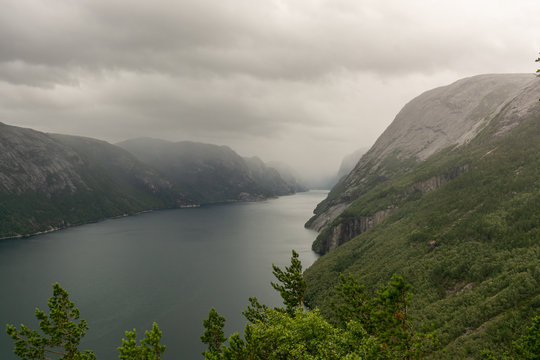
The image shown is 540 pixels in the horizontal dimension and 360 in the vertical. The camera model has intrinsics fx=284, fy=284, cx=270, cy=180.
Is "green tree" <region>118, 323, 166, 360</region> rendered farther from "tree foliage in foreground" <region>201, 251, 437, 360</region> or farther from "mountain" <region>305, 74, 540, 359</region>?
"mountain" <region>305, 74, 540, 359</region>

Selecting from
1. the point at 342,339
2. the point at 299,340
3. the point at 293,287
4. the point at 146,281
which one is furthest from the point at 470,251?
the point at 146,281

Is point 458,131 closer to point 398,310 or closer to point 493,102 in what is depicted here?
point 493,102

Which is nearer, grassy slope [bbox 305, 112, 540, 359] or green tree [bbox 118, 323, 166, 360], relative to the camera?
green tree [bbox 118, 323, 166, 360]

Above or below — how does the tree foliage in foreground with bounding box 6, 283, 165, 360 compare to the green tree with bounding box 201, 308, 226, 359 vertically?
above

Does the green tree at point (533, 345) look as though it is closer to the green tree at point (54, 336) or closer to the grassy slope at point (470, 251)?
the grassy slope at point (470, 251)

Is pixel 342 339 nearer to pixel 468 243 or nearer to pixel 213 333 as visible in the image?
pixel 213 333

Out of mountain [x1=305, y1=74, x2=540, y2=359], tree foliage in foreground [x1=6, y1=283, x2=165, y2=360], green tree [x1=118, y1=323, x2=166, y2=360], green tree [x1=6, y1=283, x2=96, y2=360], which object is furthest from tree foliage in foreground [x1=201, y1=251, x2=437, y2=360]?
green tree [x1=6, y1=283, x2=96, y2=360]

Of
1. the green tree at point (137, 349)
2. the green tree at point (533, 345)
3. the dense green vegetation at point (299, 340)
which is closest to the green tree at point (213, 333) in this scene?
the dense green vegetation at point (299, 340)

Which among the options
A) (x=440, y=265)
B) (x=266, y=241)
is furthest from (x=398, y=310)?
(x=266, y=241)
